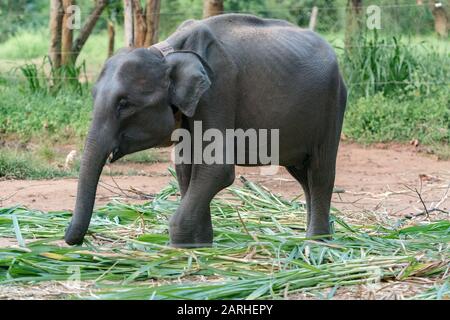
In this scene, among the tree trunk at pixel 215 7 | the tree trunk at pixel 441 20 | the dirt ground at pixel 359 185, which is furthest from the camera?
the tree trunk at pixel 441 20

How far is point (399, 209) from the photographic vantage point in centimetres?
876

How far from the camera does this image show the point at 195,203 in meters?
6.33

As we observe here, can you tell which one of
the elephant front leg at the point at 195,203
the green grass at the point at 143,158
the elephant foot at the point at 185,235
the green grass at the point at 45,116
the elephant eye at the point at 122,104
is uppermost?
the elephant eye at the point at 122,104

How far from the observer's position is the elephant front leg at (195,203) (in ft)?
20.7

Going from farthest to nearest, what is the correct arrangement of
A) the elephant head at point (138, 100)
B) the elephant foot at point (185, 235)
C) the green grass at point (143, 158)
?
the green grass at point (143, 158) < the elephant foot at point (185, 235) < the elephant head at point (138, 100)

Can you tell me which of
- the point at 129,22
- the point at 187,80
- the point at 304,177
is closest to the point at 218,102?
the point at 187,80

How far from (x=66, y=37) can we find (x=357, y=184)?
582 cm

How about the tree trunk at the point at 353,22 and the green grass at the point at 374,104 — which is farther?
the tree trunk at the point at 353,22

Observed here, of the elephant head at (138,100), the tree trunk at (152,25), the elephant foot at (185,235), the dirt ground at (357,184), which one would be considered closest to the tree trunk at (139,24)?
the tree trunk at (152,25)

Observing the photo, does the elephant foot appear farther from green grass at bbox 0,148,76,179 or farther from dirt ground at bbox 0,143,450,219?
green grass at bbox 0,148,76,179

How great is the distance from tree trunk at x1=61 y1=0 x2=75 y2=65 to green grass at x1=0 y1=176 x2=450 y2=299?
706 centimetres

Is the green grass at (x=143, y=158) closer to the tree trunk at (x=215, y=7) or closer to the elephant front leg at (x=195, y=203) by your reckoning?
the tree trunk at (x=215, y=7)
